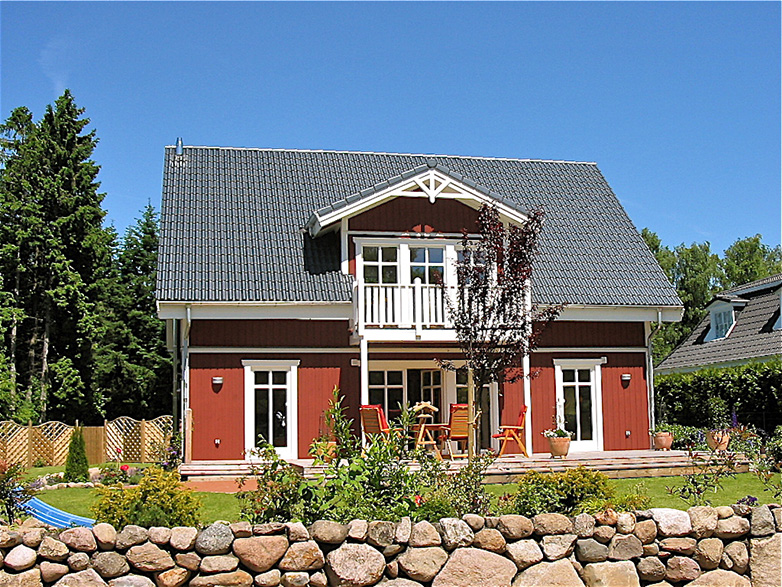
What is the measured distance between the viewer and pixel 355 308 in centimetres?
1741

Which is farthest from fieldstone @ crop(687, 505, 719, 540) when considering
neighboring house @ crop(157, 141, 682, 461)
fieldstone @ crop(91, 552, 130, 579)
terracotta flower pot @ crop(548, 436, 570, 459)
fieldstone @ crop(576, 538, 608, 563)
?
neighboring house @ crop(157, 141, 682, 461)

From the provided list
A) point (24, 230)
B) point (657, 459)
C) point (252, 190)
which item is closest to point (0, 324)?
point (24, 230)

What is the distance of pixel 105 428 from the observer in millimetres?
21266

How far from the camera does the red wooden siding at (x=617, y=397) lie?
1873 centimetres

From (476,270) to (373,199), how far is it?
4054mm

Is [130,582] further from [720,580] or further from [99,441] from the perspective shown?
[99,441]

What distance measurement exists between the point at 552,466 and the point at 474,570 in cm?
769

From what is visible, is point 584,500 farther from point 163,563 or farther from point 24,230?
point 24,230

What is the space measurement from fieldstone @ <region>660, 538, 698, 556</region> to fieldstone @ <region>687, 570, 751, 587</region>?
0.29m

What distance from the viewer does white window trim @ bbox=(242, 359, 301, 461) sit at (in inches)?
681

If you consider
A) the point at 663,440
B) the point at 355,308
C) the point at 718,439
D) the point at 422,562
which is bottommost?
the point at 422,562

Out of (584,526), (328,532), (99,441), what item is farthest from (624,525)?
(99,441)

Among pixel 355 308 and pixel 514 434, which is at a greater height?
pixel 355 308

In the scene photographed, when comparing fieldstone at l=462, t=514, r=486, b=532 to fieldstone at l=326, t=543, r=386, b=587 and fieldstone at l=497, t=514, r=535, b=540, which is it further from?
fieldstone at l=326, t=543, r=386, b=587
